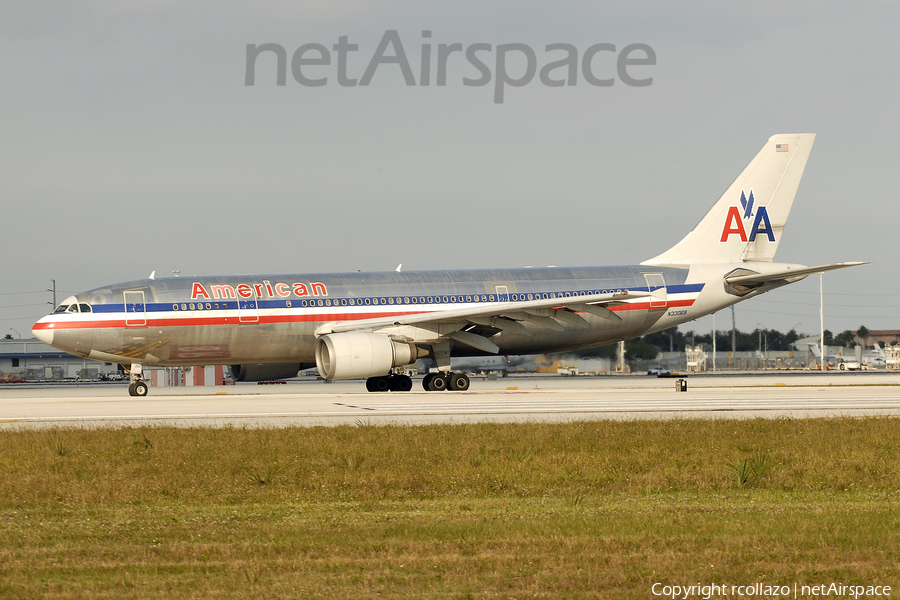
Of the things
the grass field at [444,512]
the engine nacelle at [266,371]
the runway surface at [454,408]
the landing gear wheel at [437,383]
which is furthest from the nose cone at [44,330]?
the grass field at [444,512]

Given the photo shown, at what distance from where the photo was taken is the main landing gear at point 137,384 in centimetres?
3184

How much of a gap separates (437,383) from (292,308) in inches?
225

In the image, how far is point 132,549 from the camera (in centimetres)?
777

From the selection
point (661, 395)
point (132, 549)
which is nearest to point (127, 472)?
point (132, 549)

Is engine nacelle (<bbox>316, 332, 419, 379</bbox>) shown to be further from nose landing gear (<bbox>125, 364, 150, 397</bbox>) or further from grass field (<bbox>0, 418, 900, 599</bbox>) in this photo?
grass field (<bbox>0, 418, 900, 599</bbox>)

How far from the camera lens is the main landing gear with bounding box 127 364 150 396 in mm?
31844

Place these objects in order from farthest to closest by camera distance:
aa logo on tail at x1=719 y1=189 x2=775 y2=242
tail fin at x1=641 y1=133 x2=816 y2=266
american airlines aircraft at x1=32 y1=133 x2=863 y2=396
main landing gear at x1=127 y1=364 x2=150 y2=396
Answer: aa logo on tail at x1=719 y1=189 x2=775 y2=242 < tail fin at x1=641 y1=133 x2=816 y2=266 < main landing gear at x1=127 y1=364 x2=150 y2=396 < american airlines aircraft at x1=32 y1=133 x2=863 y2=396

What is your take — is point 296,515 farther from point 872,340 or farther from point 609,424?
point 872,340

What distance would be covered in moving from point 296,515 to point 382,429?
24.6 feet

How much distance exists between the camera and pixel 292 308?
Answer: 3225 cm

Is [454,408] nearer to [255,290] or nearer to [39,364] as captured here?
[255,290]

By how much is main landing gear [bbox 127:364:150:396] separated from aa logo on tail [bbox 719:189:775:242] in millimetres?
22782

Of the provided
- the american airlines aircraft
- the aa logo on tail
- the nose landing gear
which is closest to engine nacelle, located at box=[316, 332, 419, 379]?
the american airlines aircraft

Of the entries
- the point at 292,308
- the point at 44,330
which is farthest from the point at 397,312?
the point at 44,330
